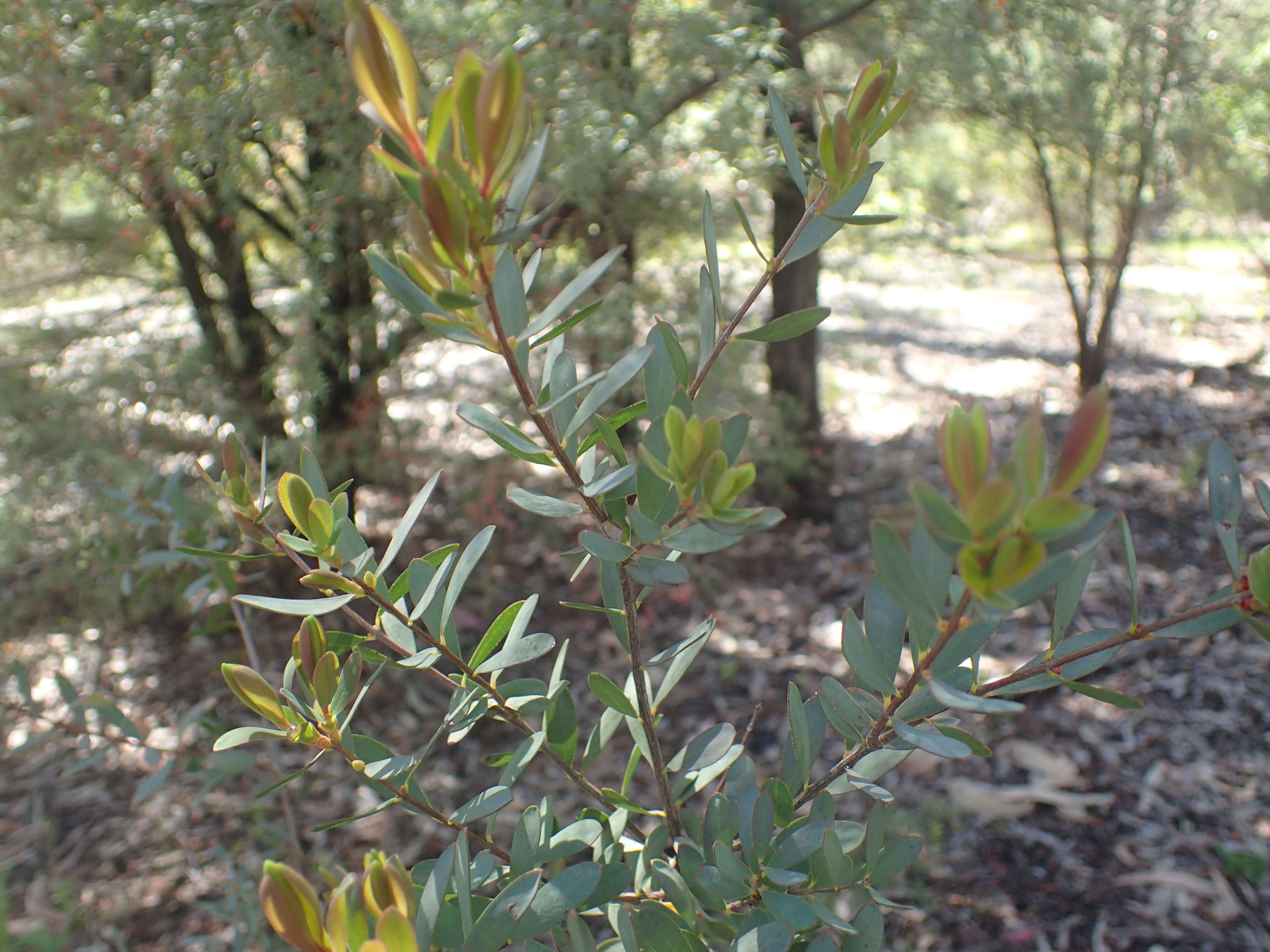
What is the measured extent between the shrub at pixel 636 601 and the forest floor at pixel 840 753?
0.68 m

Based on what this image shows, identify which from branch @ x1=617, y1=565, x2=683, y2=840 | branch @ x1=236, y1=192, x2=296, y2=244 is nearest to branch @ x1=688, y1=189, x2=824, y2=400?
branch @ x1=617, y1=565, x2=683, y2=840

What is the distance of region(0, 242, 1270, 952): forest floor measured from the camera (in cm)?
178

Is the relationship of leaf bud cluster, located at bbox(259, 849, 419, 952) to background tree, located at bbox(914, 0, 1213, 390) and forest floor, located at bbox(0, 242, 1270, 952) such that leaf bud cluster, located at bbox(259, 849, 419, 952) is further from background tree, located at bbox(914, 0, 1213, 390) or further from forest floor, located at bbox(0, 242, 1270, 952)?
background tree, located at bbox(914, 0, 1213, 390)

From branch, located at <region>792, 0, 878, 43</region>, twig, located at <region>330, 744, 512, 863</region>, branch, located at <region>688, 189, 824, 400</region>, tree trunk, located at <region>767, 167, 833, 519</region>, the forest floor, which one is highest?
branch, located at <region>792, 0, 878, 43</region>

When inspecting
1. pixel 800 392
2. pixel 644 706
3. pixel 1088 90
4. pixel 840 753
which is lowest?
pixel 840 753

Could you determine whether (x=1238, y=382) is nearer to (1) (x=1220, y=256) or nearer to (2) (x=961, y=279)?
(2) (x=961, y=279)

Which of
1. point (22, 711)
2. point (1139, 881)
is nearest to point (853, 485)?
point (1139, 881)

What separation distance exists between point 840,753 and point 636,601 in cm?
160

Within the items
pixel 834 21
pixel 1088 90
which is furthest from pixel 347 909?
pixel 1088 90

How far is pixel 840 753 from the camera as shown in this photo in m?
2.07

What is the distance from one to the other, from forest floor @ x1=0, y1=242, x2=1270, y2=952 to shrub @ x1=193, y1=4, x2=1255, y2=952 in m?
0.68

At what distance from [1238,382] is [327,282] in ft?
Result: 13.8

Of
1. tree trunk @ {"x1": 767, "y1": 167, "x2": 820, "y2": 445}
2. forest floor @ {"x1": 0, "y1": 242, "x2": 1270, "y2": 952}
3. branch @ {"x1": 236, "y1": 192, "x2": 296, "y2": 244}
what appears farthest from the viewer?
tree trunk @ {"x1": 767, "y1": 167, "x2": 820, "y2": 445}

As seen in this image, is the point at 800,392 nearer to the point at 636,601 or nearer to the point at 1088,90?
the point at 1088,90
